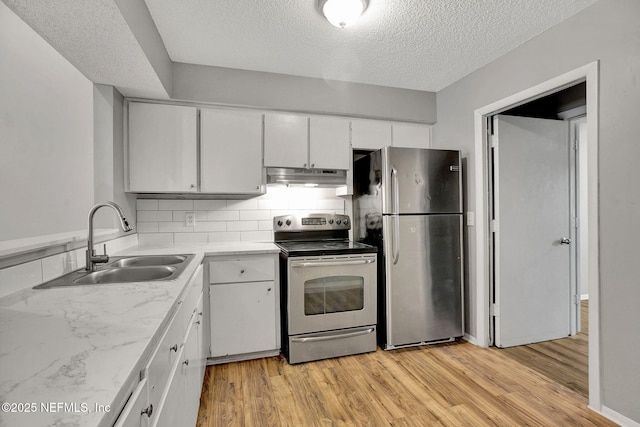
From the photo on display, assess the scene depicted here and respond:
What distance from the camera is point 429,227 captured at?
2.73m

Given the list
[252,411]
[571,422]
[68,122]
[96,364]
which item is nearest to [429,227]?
[571,422]

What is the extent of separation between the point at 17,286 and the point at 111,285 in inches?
12.7

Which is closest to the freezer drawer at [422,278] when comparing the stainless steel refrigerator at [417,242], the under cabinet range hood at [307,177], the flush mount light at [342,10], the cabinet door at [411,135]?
the stainless steel refrigerator at [417,242]

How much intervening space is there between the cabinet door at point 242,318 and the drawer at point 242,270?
0.04 meters

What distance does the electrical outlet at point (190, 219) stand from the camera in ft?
9.45

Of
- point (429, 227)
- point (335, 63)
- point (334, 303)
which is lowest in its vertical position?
point (334, 303)

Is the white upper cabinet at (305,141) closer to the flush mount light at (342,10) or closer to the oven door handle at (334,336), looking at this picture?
the flush mount light at (342,10)

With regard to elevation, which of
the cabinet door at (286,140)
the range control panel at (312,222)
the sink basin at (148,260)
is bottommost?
the sink basin at (148,260)

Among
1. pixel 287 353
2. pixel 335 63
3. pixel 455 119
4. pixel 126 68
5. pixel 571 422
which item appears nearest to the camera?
pixel 571 422

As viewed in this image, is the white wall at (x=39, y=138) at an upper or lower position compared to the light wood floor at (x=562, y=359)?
upper

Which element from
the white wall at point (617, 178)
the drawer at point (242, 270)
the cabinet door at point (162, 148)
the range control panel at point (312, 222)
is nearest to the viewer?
the white wall at point (617, 178)

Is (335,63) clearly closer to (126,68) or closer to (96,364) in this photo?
(126,68)

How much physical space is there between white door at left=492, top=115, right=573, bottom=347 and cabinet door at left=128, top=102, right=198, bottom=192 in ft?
8.57

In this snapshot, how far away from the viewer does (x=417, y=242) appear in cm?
271
